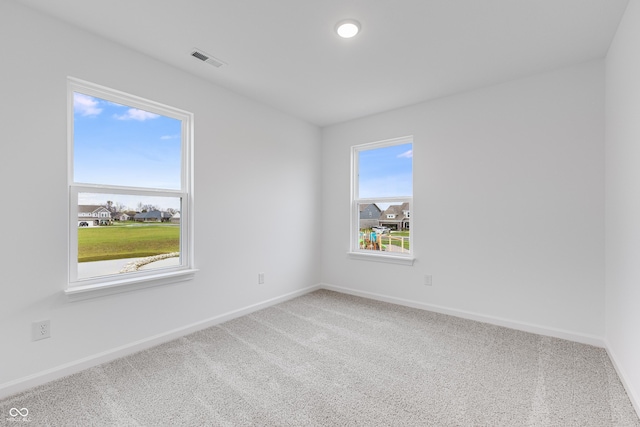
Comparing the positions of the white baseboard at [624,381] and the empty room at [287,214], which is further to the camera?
the empty room at [287,214]

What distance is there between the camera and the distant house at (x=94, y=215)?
2.17 metres

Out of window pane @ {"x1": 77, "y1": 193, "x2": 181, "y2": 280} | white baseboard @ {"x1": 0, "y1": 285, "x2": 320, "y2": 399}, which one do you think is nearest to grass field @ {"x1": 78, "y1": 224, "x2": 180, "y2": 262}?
window pane @ {"x1": 77, "y1": 193, "x2": 181, "y2": 280}

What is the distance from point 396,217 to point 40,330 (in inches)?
136

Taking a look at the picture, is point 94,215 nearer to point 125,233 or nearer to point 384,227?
point 125,233

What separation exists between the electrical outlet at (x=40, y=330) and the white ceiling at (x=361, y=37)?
2081mm

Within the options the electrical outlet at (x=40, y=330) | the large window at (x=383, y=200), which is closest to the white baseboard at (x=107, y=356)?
the electrical outlet at (x=40, y=330)

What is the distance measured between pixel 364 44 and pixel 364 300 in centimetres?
288

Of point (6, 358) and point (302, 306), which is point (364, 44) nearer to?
point (302, 306)

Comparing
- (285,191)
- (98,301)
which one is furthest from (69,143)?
(285,191)

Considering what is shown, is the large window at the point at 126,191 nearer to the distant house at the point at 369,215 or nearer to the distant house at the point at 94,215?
the distant house at the point at 94,215

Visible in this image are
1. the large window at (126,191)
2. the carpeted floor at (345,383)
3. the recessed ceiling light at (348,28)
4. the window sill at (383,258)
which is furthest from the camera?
the window sill at (383,258)

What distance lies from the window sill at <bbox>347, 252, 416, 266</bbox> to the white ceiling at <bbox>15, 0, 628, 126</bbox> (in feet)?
6.38

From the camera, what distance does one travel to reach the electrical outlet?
1.88 meters

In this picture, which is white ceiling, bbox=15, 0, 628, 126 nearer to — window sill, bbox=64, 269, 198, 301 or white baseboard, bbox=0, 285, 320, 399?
window sill, bbox=64, 269, 198, 301
